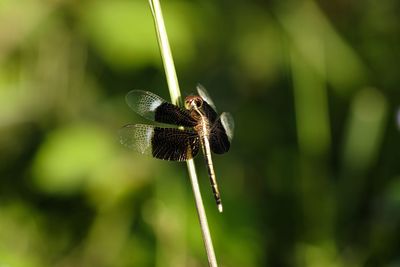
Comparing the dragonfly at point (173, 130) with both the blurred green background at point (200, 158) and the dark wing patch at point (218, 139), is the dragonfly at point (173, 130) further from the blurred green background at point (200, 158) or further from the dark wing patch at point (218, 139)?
the blurred green background at point (200, 158)

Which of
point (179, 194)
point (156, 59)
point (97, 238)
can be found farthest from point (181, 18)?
point (97, 238)

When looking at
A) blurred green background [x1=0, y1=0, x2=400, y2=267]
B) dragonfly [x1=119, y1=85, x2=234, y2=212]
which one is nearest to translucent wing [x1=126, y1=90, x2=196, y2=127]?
dragonfly [x1=119, y1=85, x2=234, y2=212]

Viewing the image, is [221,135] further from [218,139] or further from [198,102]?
[198,102]

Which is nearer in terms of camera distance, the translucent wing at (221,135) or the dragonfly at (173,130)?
the dragonfly at (173,130)

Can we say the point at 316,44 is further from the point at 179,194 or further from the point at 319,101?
the point at 179,194

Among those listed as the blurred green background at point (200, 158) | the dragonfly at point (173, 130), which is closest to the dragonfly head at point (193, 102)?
the dragonfly at point (173, 130)

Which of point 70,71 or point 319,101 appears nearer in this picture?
point 319,101

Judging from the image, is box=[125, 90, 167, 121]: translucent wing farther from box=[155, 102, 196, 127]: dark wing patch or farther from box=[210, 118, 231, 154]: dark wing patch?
box=[210, 118, 231, 154]: dark wing patch
